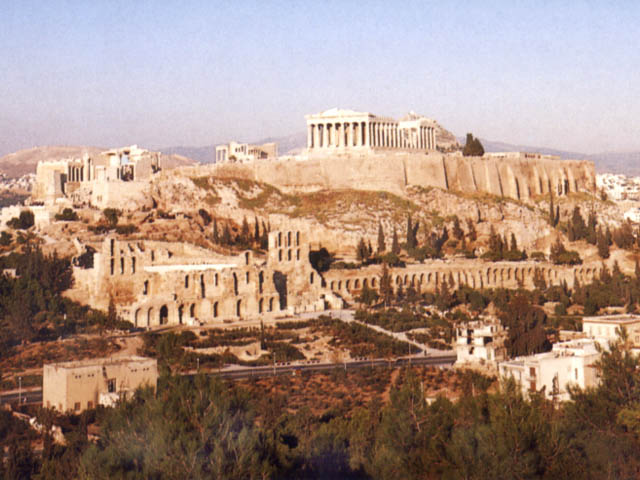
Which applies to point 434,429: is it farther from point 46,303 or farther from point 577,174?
point 577,174

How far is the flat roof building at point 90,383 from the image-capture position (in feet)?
127

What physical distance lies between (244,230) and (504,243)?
60.2ft

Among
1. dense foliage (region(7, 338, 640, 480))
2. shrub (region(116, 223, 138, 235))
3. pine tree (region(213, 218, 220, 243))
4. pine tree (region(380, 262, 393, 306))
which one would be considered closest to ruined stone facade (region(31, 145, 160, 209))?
shrub (region(116, 223, 138, 235))

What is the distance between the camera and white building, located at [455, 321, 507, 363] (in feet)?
156

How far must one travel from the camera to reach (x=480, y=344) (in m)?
47.9

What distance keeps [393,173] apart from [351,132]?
23.3ft

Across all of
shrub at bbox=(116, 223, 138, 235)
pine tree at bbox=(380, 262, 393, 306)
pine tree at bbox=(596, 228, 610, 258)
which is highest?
shrub at bbox=(116, 223, 138, 235)

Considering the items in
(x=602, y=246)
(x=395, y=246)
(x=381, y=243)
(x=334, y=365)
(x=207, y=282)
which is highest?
(x=381, y=243)

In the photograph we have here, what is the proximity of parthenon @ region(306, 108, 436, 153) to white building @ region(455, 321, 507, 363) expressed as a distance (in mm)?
36389

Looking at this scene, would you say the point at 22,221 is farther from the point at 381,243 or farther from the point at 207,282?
the point at 381,243

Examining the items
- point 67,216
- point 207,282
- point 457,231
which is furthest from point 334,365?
point 67,216

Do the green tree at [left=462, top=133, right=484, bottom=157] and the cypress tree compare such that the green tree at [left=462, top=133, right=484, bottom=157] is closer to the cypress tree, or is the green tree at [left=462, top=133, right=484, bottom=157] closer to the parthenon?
the parthenon

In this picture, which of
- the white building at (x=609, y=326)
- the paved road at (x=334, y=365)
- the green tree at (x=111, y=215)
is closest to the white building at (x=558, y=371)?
the paved road at (x=334, y=365)

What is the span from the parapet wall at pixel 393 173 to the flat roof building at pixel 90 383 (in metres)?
41.7
